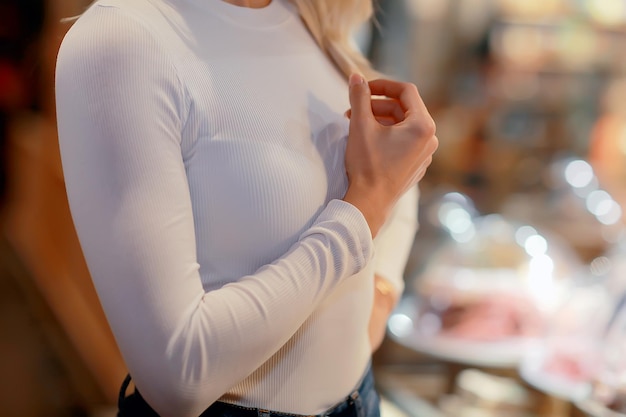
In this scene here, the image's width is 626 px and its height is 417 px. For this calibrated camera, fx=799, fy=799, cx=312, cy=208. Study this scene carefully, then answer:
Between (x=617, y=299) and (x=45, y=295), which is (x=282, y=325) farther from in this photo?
(x=45, y=295)

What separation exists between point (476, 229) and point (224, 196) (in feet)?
4.57

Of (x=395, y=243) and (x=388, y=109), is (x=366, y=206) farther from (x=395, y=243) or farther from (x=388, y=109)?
(x=395, y=243)

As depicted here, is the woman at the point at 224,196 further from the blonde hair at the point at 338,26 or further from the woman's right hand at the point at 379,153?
the blonde hair at the point at 338,26

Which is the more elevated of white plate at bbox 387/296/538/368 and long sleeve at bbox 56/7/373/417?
long sleeve at bbox 56/7/373/417

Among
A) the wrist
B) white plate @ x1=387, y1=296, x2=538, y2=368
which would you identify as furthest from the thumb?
white plate @ x1=387, y1=296, x2=538, y2=368

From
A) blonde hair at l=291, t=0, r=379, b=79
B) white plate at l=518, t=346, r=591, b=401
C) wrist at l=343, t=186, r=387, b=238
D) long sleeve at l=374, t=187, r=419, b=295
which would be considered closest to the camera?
wrist at l=343, t=186, r=387, b=238

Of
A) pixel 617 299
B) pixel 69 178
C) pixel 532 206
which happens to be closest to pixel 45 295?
pixel 532 206

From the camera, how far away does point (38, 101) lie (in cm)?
732

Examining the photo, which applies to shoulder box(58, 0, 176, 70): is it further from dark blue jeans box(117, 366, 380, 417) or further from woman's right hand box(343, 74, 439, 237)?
dark blue jeans box(117, 366, 380, 417)

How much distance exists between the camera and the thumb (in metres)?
1.01

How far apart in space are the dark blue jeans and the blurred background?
57 cm

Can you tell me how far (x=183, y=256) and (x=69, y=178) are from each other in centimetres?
16

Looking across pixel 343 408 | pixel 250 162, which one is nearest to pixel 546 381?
pixel 343 408

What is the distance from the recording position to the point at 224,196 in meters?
0.92
